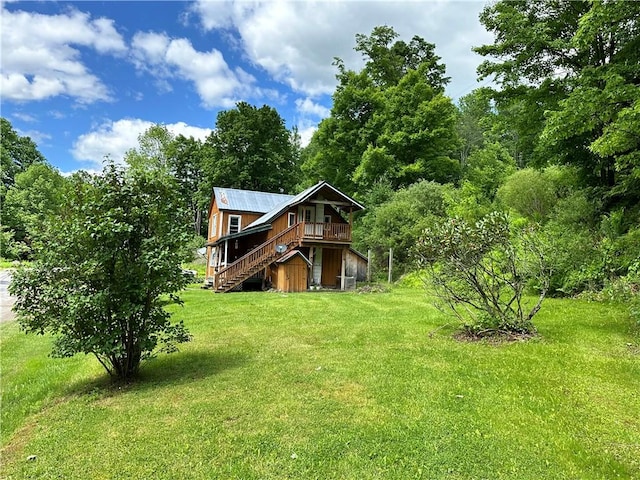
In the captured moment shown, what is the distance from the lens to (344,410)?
469 centimetres

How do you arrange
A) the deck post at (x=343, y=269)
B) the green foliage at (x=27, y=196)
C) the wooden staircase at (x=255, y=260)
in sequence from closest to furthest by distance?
the wooden staircase at (x=255, y=260) < the deck post at (x=343, y=269) < the green foliage at (x=27, y=196)

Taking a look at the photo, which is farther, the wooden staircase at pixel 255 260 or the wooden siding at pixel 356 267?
the wooden siding at pixel 356 267

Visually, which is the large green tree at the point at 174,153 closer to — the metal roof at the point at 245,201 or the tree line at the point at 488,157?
Result: the tree line at the point at 488,157

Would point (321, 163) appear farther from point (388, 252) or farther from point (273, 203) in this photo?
point (388, 252)

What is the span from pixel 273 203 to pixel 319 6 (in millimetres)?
17184

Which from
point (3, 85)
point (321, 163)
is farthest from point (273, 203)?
point (3, 85)

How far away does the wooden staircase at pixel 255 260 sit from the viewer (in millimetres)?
19641

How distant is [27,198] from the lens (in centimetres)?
4503

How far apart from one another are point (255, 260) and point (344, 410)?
15775 millimetres

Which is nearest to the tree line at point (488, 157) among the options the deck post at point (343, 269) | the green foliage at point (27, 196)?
the green foliage at point (27, 196)

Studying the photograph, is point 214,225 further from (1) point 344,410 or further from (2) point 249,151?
(1) point 344,410

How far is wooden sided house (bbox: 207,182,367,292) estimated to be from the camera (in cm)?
1967

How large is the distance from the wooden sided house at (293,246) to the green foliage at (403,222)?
128cm

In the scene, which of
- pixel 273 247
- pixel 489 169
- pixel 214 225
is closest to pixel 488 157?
pixel 489 169
